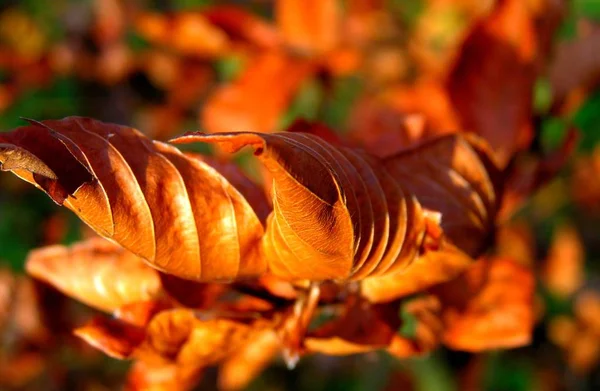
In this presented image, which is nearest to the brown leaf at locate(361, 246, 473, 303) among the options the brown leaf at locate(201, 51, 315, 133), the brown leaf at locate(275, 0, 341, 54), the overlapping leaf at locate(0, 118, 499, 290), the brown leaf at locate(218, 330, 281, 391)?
the overlapping leaf at locate(0, 118, 499, 290)

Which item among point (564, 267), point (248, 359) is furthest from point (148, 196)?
point (564, 267)

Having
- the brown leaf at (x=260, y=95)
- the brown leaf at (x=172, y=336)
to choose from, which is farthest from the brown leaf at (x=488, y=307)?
the brown leaf at (x=260, y=95)

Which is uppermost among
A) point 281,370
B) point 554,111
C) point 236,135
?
point 236,135

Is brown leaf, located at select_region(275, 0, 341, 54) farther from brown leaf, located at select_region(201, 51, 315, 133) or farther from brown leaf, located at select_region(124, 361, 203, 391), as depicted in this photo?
brown leaf, located at select_region(124, 361, 203, 391)

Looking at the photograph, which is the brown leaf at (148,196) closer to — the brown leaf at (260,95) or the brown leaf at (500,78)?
the brown leaf at (500,78)

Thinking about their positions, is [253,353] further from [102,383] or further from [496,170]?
[102,383]

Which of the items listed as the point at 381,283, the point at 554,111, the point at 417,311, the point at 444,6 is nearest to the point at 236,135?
the point at 381,283
